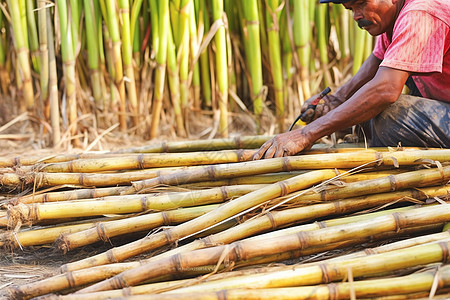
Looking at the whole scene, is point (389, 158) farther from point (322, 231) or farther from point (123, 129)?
point (123, 129)

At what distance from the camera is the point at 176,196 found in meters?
1.71

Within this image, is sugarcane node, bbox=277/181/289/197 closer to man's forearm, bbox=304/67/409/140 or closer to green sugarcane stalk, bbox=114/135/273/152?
man's forearm, bbox=304/67/409/140

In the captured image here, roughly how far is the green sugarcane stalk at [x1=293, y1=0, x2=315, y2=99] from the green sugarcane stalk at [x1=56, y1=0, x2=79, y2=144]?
1363 mm

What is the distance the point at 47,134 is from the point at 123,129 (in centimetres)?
46

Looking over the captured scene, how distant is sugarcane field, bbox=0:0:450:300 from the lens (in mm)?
1349

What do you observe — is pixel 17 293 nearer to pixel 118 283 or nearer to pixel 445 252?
pixel 118 283

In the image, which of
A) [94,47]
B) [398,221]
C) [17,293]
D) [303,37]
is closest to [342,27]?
[303,37]

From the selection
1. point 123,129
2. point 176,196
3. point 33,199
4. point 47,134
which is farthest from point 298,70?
point 33,199

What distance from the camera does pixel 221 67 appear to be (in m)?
3.18

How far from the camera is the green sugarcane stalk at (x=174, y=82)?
3.14 meters

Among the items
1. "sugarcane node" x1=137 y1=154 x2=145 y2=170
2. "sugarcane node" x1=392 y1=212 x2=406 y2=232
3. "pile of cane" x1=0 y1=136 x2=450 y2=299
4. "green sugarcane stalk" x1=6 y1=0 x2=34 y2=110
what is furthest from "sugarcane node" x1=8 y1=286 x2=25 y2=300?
"green sugarcane stalk" x1=6 y1=0 x2=34 y2=110

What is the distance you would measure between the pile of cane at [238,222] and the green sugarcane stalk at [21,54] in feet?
3.97

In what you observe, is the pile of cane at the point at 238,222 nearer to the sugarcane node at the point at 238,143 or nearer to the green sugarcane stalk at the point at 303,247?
the green sugarcane stalk at the point at 303,247

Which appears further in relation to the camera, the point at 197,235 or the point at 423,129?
the point at 423,129
